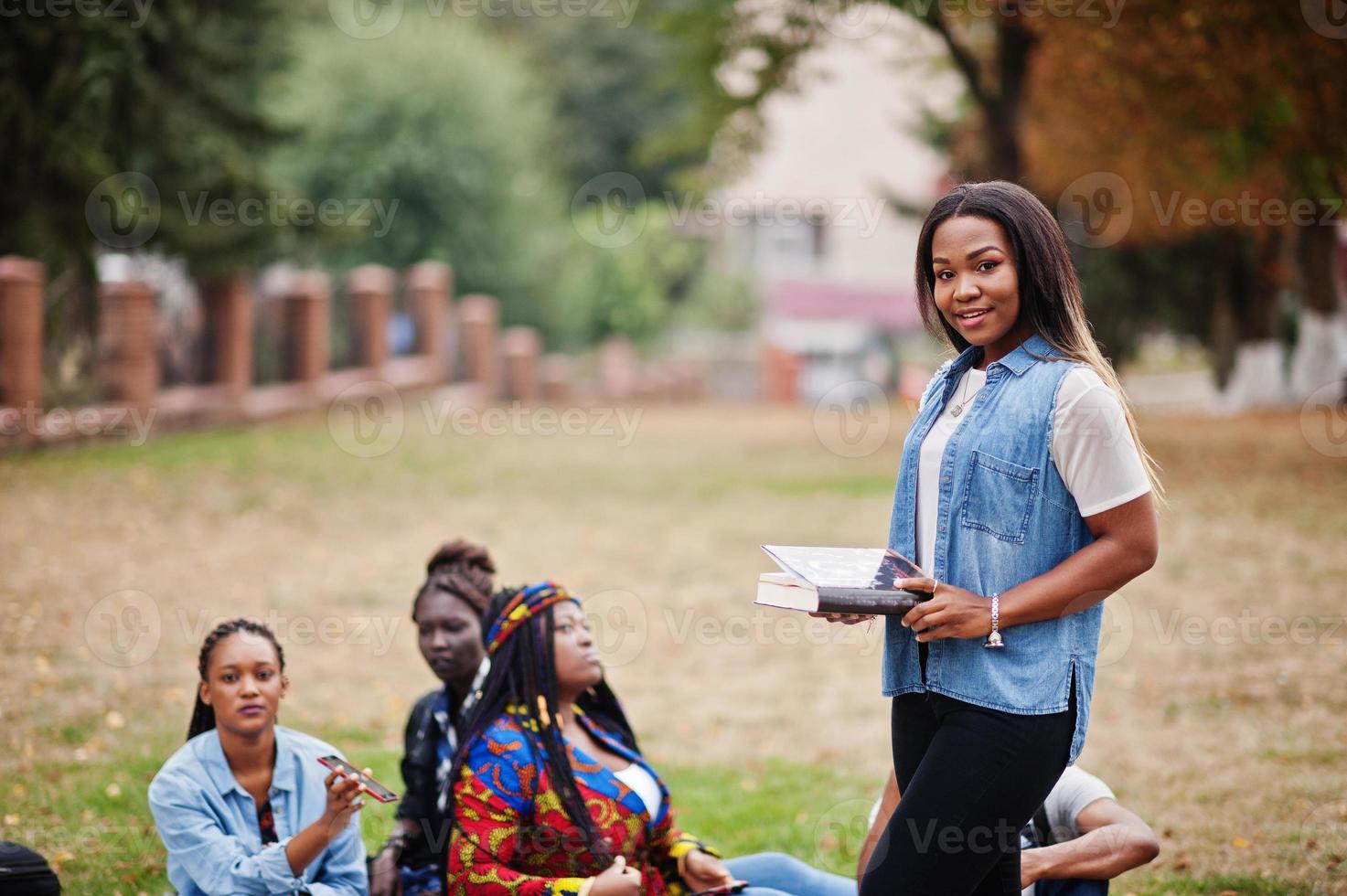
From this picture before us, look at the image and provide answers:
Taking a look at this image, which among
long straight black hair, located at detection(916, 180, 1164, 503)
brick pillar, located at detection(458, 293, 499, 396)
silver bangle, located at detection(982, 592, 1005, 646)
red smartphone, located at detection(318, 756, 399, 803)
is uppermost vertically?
brick pillar, located at detection(458, 293, 499, 396)

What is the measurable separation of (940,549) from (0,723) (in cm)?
570

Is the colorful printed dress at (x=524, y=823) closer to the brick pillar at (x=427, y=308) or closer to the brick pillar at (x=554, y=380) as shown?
the brick pillar at (x=427, y=308)

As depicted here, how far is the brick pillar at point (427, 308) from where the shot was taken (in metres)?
26.0

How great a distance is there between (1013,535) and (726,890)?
5.35 feet

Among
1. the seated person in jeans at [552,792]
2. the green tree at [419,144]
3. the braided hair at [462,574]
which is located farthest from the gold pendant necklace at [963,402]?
the green tree at [419,144]

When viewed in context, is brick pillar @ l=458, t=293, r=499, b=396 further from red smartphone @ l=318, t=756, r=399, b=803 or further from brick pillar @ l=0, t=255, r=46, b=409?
red smartphone @ l=318, t=756, r=399, b=803

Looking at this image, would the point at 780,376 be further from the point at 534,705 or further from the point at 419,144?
the point at 534,705

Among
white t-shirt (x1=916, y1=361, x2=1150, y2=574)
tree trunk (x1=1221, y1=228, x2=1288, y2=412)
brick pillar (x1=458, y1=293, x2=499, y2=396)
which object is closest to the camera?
white t-shirt (x1=916, y1=361, x2=1150, y2=574)

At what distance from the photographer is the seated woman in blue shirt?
379 cm

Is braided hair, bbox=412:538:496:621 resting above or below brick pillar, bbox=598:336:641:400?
below

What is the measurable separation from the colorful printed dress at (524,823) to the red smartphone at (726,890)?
0.15 m

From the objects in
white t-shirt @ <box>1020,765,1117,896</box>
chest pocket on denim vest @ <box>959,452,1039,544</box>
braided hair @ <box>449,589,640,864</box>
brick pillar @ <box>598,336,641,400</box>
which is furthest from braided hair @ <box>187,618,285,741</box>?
brick pillar @ <box>598,336,641,400</box>

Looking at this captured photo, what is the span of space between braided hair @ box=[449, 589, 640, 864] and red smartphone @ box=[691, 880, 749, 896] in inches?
12.5

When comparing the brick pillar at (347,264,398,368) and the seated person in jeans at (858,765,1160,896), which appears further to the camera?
the brick pillar at (347,264,398,368)
